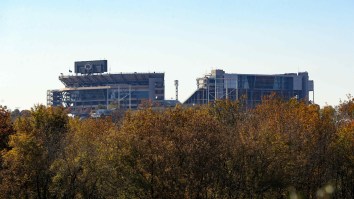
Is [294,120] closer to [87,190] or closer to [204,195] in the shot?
[204,195]

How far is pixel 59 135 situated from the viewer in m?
68.2

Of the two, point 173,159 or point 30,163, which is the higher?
point 173,159

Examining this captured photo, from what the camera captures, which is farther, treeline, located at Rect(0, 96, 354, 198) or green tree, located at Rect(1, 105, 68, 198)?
green tree, located at Rect(1, 105, 68, 198)

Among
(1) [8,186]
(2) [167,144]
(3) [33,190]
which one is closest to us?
(2) [167,144]

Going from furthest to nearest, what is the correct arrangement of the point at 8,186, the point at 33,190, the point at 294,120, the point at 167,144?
the point at 294,120
the point at 33,190
the point at 8,186
the point at 167,144

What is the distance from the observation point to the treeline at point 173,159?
57.4 meters

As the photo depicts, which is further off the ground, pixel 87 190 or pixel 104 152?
pixel 104 152

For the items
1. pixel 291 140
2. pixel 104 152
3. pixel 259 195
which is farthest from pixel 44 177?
pixel 291 140

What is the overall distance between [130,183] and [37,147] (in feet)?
35.9

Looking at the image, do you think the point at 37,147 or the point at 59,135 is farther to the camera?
the point at 59,135

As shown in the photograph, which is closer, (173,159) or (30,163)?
(173,159)

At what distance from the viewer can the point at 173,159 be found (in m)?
57.3

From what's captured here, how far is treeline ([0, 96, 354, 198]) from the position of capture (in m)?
57.4

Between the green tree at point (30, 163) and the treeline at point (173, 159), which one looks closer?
the treeline at point (173, 159)
